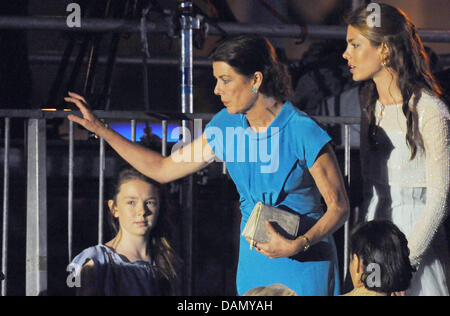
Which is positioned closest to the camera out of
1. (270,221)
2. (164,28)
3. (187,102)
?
(270,221)

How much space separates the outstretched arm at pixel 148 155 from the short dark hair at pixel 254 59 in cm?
43

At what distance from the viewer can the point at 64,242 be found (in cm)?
405

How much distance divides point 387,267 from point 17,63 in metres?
4.18

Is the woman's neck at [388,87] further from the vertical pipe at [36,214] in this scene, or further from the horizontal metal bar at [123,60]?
the horizontal metal bar at [123,60]

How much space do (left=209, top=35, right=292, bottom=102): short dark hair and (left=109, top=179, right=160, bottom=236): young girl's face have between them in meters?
0.85

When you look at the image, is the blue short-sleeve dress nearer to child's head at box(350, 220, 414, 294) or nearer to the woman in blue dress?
the woman in blue dress


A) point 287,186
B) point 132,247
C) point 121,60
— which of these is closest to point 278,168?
point 287,186

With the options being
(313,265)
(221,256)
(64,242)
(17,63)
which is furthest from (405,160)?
(17,63)

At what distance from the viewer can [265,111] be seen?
8.53 feet

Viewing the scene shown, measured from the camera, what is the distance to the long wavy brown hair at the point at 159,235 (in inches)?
122

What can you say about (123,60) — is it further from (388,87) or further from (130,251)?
(388,87)

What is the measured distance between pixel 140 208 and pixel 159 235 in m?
0.19

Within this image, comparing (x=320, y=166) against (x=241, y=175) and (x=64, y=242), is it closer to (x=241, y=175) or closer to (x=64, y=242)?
(x=241, y=175)

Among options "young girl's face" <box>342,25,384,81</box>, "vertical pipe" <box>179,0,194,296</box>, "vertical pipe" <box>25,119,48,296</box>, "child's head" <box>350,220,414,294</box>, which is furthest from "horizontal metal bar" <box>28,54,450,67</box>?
"child's head" <box>350,220,414,294</box>
